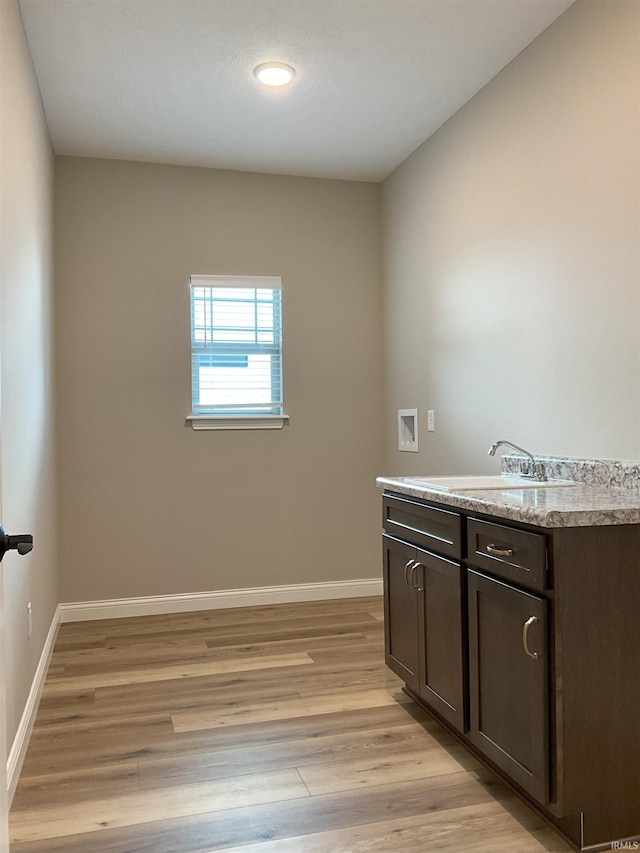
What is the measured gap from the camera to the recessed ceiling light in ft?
10.3

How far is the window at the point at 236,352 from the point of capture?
4.39 m

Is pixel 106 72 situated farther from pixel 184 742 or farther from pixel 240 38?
pixel 184 742

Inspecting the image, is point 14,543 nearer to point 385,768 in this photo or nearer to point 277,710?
point 385,768

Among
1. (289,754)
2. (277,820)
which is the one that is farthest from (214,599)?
(277,820)

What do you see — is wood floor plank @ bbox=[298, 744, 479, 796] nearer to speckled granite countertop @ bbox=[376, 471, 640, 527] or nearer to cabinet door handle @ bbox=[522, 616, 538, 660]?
cabinet door handle @ bbox=[522, 616, 538, 660]

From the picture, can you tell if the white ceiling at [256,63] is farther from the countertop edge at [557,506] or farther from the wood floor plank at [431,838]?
the wood floor plank at [431,838]

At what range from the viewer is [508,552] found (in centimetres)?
203

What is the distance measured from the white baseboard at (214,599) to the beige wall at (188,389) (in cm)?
5

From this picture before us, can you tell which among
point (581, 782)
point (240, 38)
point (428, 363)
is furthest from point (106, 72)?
point (581, 782)

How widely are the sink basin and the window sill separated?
5.71 feet

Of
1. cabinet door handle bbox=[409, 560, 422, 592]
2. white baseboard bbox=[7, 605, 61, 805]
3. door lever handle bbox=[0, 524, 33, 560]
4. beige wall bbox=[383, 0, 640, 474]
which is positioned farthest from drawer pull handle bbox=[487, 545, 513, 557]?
white baseboard bbox=[7, 605, 61, 805]

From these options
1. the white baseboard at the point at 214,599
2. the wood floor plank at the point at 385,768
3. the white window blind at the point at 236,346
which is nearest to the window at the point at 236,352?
the white window blind at the point at 236,346

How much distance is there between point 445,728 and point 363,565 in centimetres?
214

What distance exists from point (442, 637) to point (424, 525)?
391 mm
